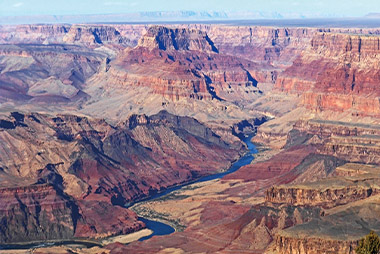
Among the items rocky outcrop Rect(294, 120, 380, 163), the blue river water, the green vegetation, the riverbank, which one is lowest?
the riverbank

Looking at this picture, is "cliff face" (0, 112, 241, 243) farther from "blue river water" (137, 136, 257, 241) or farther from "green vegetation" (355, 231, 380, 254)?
"green vegetation" (355, 231, 380, 254)

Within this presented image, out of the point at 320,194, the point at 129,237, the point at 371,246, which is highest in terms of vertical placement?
the point at 371,246

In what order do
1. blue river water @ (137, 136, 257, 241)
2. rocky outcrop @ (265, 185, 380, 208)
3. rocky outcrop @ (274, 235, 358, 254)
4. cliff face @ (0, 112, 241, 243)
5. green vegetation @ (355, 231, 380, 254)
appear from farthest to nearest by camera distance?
cliff face @ (0, 112, 241, 243), blue river water @ (137, 136, 257, 241), rocky outcrop @ (265, 185, 380, 208), rocky outcrop @ (274, 235, 358, 254), green vegetation @ (355, 231, 380, 254)

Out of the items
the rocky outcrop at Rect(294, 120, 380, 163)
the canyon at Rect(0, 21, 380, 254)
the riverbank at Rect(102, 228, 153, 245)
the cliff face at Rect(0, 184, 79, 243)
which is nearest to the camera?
the canyon at Rect(0, 21, 380, 254)

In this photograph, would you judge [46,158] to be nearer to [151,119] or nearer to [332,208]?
[151,119]

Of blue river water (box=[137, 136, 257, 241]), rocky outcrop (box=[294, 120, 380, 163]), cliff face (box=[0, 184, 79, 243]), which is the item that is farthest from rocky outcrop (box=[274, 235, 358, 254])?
rocky outcrop (box=[294, 120, 380, 163])

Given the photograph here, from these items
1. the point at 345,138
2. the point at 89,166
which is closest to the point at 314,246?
the point at 89,166

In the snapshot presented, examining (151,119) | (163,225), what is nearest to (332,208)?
(163,225)

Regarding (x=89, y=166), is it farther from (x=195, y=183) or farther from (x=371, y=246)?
(x=371, y=246)

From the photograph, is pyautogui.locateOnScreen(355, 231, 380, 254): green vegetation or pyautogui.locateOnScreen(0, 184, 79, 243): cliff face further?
pyautogui.locateOnScreen(0, 184, 79, 243): cliff face

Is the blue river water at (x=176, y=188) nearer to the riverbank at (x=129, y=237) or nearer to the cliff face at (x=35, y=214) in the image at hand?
the riverbank at (x=129, y=237)

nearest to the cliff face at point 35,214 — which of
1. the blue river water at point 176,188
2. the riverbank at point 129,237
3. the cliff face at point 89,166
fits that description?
the cliff face at point 89,166

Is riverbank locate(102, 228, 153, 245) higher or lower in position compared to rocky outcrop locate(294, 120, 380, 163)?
lower
